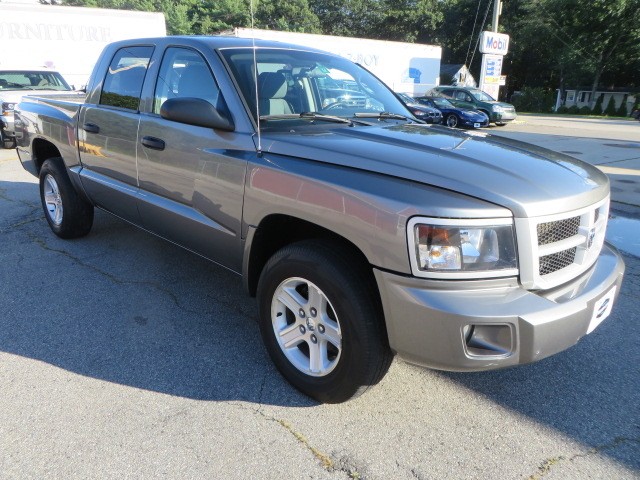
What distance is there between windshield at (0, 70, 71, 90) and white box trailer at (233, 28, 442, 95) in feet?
44.5

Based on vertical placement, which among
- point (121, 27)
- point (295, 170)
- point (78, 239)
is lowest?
point (78, 239)

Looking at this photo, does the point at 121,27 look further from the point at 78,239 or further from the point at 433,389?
the point at 433,389

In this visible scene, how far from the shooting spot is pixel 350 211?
2164mm

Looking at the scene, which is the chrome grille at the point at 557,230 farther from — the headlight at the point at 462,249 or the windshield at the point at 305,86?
the windshield at the point at 305,86

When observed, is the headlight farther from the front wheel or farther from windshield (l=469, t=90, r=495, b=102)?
windshield (l=469, t=90, r=495, b=102)

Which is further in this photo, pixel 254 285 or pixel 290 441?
pixel 254 285

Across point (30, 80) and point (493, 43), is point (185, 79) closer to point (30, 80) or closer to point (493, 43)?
point (30, 80)

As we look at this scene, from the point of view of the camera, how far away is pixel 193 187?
3.03 meters

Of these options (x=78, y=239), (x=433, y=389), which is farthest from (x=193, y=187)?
(x=78, y=239)

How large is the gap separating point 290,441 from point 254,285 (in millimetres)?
915

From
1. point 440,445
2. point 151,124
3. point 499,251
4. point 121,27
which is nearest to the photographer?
point 499,251

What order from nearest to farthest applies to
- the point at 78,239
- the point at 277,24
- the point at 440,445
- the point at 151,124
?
1. the point at 440,445
2. the point at 151,124
3. the point at 78,239
4. the point at 277,24

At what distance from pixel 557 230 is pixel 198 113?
74.6 inches

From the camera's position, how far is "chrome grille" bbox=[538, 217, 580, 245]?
2.08m
